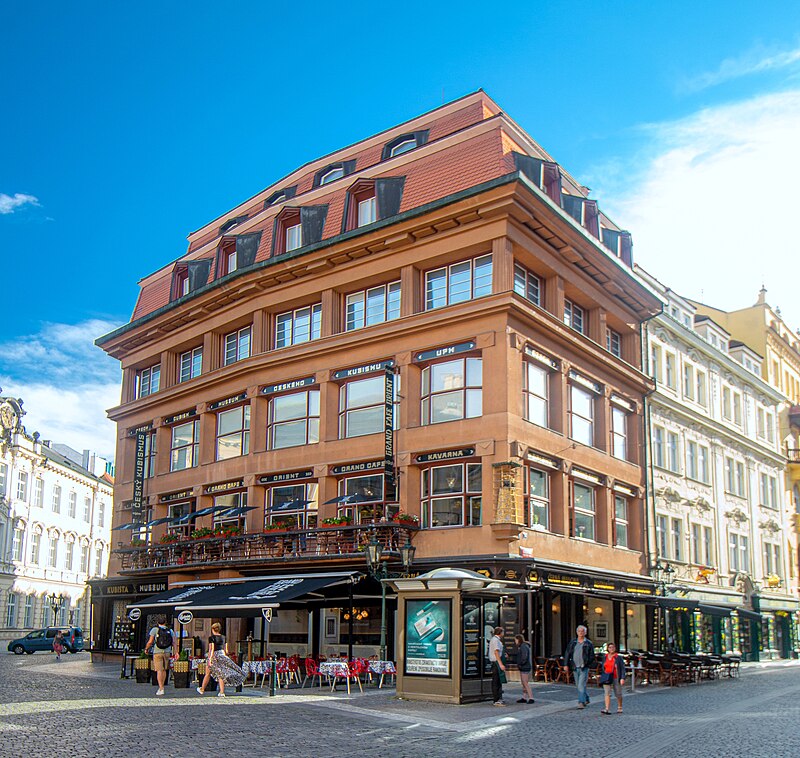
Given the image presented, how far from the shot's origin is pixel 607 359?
3525 centimetres

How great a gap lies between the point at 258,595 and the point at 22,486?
164 ft

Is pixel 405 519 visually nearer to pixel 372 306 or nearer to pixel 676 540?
pixel 372 306

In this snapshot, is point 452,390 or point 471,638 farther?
point 452,390

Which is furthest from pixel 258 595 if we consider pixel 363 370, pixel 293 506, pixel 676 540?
pixel 676 540

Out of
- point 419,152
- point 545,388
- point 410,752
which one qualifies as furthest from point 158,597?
point 410,752

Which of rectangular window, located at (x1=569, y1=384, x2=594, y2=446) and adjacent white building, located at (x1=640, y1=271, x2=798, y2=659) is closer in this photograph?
rectangular window, located at (x1=569, y1=384, x2=594, y2=446)

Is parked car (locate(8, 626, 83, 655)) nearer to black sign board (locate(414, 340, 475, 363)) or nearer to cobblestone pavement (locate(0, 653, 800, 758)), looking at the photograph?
cobblestone pavement (locate(0, 653, 800, 758))

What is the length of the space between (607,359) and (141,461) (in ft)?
68.2

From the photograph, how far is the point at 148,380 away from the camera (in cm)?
4559

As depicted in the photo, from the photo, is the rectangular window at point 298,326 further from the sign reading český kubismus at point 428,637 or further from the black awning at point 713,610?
the black awning at point 713,610

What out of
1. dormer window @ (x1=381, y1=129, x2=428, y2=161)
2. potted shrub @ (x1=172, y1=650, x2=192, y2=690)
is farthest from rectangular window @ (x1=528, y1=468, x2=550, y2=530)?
dormer window @ (x1=381, y1=129, x2=428, y2=161)

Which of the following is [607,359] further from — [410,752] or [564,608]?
[410,752]

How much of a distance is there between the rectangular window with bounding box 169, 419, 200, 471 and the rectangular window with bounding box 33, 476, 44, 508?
35066 mm

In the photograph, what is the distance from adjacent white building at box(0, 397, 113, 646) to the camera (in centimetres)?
6806
